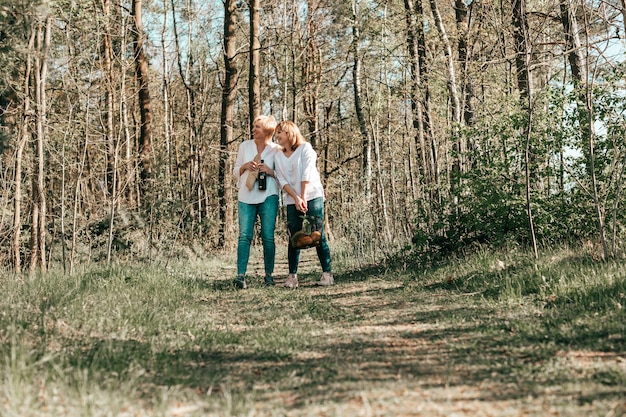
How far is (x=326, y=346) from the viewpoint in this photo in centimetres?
441

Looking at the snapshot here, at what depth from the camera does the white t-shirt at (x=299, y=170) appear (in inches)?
309

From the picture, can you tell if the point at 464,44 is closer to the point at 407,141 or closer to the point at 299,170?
the point at 407,141

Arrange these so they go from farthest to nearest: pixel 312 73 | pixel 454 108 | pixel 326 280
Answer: pixel 312 73 → pixel 454 108 → pixel 326 280

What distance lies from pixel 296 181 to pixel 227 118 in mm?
9665

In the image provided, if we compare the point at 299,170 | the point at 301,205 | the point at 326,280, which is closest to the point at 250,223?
the point at 301,205

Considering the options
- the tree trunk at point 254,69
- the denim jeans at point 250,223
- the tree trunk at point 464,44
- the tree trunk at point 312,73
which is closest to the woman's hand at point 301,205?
the denim jeans at point 250,223

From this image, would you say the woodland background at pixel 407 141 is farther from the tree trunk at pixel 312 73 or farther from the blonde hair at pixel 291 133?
the blonde hair at pixel 291 133

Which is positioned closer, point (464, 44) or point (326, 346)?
point (326, 346)

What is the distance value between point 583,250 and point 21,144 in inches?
330

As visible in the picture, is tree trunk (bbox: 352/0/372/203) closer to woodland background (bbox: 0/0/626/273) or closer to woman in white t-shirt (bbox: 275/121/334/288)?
woodland background (bbox: 0/0/626/273)

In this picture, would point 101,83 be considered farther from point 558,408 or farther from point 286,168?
point 558,408

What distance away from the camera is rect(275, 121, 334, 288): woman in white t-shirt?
25.8 feet

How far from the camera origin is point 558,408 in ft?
9.20

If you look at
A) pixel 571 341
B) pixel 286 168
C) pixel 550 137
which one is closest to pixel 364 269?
pixel 286 168
